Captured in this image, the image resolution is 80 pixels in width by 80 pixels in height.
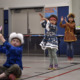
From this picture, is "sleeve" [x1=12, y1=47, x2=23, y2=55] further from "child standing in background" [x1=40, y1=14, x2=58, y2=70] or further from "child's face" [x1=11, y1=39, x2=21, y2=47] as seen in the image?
"child standing in background" [x1=40, y1=14, x2=58, y2=70]

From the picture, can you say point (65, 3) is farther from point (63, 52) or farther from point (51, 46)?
point (51, 46)

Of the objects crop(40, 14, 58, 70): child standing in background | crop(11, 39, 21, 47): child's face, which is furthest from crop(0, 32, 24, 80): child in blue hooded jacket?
crop(40, 14, 58, 70): child standing in background

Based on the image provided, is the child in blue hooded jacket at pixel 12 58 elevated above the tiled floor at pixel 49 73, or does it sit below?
above

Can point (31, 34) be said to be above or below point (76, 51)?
above

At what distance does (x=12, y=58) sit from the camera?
4277 mm

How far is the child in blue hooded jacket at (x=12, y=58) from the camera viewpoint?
407cm

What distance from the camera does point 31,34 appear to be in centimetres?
1175

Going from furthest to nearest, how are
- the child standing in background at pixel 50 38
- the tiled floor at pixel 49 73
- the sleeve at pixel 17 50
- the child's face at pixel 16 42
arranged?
the child standing in background at pixel 50 38 → the tiled floor at pixel 49 73 → the child's face at pixel 16 42 → the sleeve at pixel 17 50

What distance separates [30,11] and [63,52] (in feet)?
8.74

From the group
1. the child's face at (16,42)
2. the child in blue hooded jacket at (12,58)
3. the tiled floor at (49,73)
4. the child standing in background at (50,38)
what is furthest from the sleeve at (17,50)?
the child standing in background at (50,38)

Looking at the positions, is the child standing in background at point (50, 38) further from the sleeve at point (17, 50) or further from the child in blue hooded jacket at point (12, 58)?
the sleeve at point (17, 50)

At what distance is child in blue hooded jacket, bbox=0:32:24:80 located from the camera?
4.07m

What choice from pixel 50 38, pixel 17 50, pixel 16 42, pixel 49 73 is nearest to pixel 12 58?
pixel 17 50

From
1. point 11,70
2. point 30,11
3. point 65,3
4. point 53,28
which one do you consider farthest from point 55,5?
point 11,70
